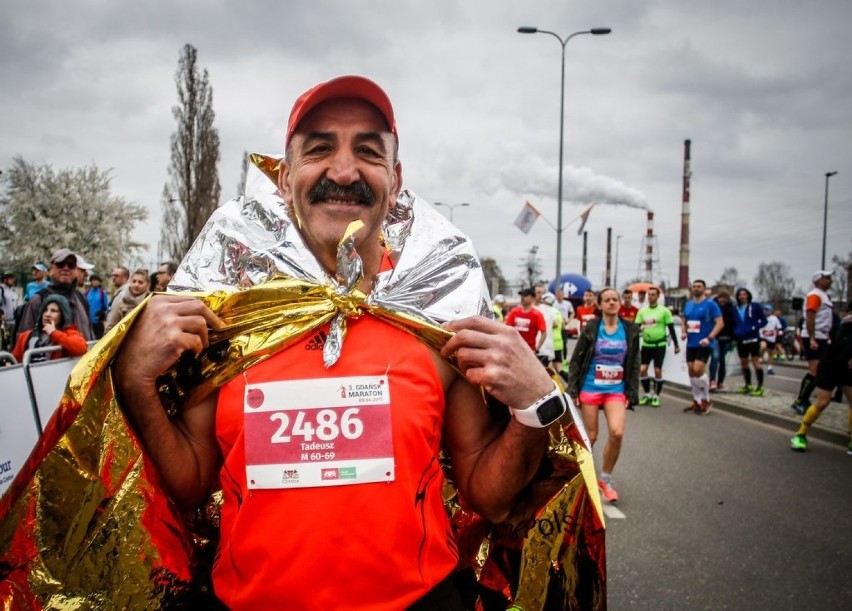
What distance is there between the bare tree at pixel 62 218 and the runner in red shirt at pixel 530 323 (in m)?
26.4

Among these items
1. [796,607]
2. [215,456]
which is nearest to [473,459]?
[215,456]

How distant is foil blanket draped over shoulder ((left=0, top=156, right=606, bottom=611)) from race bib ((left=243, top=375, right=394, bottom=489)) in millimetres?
102

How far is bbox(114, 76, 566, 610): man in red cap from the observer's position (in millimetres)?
1324

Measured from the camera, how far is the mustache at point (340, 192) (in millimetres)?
1615

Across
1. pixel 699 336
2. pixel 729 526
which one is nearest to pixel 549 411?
pixel 729 526

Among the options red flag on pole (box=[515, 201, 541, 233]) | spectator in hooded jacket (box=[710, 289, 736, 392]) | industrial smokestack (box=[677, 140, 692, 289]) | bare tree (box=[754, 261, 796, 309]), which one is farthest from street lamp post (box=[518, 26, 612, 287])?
bare tree (box=[754, 261, 796, 309])

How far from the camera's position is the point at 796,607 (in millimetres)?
3188

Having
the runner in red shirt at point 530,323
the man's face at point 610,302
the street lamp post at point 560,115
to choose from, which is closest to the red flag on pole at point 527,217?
the street lamp post at point 560,115

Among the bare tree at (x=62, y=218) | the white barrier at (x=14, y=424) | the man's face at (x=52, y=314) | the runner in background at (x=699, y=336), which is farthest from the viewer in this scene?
the bare tree at (x=62, y=218)

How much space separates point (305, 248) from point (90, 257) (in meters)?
32.0

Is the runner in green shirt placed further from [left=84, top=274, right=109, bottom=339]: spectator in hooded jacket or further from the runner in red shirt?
[left=84, top=274, right=109, bottom=339]: spectator in hooded jacket

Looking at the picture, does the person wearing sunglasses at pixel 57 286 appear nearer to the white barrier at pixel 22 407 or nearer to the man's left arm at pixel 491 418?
the white barrier at pixel 22 407

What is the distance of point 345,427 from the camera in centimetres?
141

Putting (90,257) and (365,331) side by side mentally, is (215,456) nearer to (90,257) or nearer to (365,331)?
(365,331)
